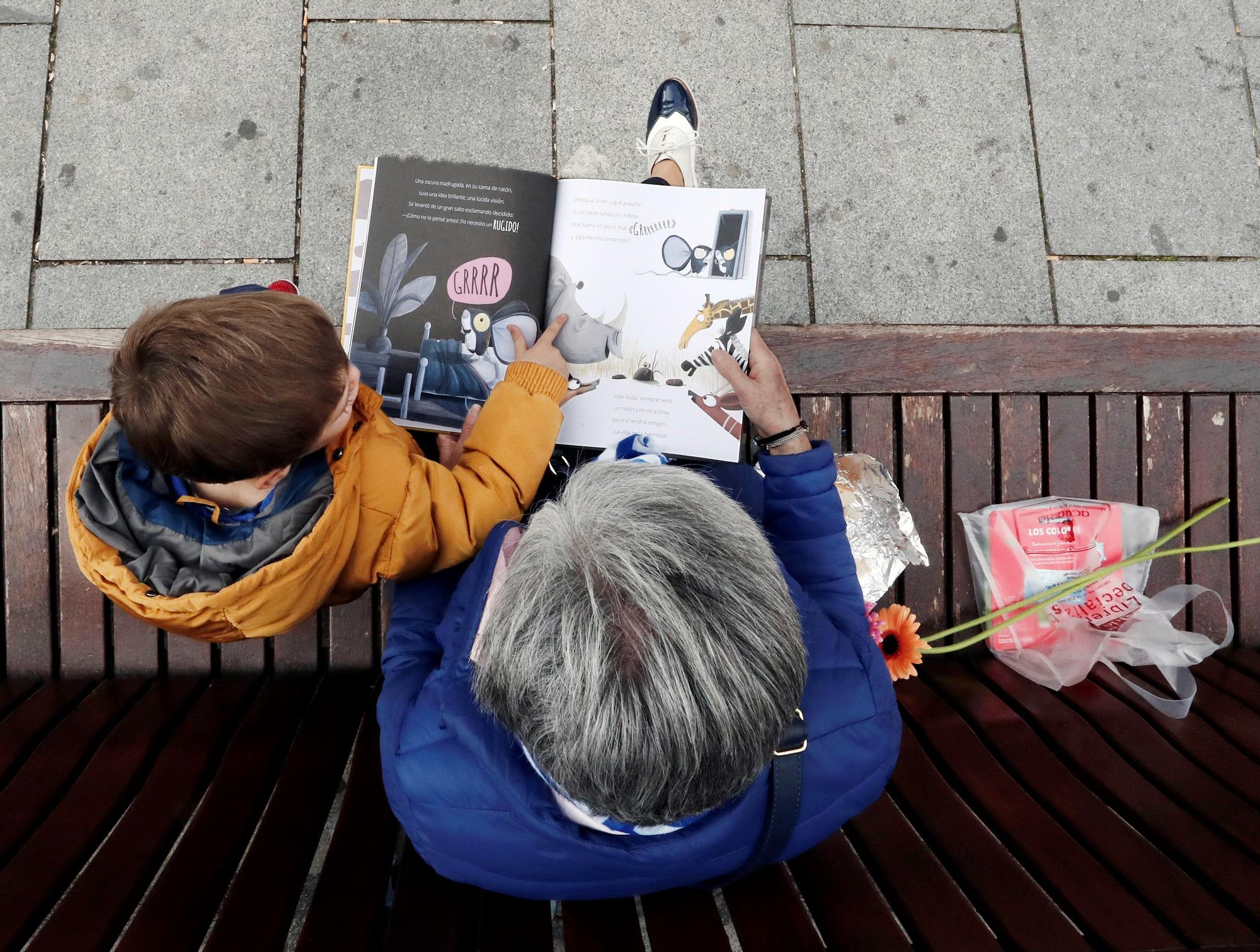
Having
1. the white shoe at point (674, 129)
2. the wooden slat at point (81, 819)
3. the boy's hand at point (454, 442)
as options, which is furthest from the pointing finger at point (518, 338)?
the wooden slat at point (81, 819)

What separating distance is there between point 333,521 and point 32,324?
1.33 meters

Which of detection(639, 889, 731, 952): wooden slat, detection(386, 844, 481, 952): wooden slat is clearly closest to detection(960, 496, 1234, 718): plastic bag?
detection(639, 889, 731, 952): wooden slat

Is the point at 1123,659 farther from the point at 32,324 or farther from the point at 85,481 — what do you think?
the point at 32,324

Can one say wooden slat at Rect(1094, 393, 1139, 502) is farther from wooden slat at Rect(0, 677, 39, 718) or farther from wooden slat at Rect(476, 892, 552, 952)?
wooden slat at Rect(0, 677, 39, 718)

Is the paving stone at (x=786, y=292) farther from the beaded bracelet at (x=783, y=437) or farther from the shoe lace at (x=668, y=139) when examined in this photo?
the beaded bracelet at (x=783, y=437)

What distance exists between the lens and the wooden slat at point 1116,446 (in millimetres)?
1712

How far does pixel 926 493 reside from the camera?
1.69m

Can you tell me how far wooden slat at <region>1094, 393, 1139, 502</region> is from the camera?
1.71 m

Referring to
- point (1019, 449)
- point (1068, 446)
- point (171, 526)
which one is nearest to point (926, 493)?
point (1019, 449)

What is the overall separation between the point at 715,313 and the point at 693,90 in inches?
35.2

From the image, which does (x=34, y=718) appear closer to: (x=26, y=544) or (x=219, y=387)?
(x=26, y=544)

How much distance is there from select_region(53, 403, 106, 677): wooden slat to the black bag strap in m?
1.26

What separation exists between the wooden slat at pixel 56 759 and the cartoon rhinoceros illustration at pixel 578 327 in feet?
3.18

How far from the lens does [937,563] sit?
1.69 meters
